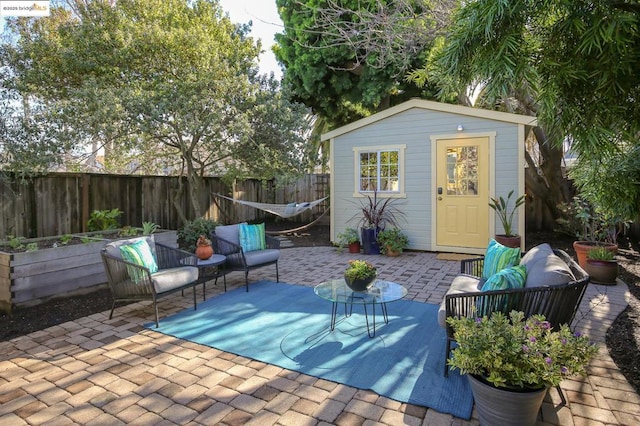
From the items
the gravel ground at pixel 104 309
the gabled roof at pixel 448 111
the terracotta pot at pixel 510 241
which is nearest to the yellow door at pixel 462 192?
the gabled roof at pixel 448 111

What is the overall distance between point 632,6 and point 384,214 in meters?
5.50

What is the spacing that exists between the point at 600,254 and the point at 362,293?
10.9ft

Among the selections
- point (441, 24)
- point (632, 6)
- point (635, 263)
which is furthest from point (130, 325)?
point (635, 263)

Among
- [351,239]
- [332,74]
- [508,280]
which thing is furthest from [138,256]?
[332,74]

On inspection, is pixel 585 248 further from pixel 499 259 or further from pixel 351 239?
pixel 351 239

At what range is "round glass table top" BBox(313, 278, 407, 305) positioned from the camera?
9.45 feet

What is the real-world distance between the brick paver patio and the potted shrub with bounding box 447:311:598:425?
237 millimetres

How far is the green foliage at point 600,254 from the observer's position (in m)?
4.43

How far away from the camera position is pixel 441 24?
4.76 metres

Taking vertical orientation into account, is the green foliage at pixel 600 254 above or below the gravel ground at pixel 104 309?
above

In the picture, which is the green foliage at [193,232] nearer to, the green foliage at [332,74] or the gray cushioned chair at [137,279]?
the gray cushioned chair at [137,279]

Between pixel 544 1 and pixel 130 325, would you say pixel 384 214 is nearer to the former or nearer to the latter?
pixel 130 325

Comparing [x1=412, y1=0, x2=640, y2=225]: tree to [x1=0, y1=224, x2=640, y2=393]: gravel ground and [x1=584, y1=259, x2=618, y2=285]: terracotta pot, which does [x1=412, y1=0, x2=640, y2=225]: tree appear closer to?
[x1=0, y1=224, x2=640, y2=393]: gravel ground

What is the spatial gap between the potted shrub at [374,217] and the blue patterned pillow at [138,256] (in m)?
3.91
